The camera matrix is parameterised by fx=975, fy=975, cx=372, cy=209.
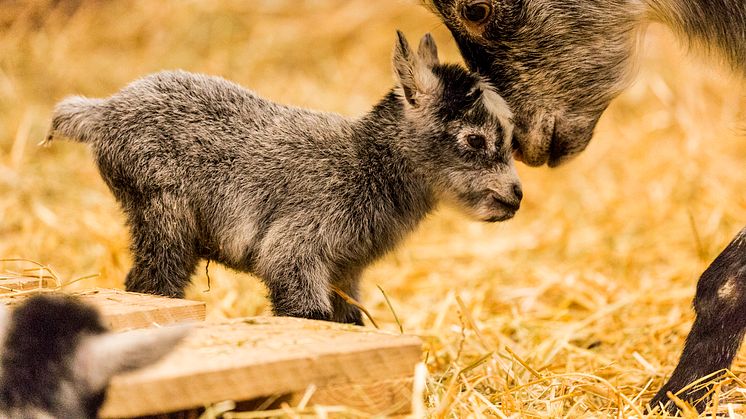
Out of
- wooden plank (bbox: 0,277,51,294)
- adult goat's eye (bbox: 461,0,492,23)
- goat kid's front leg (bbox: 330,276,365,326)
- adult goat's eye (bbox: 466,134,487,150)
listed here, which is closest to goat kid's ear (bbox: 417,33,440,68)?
adult goat's eye (bbox: 466,134,487,150)

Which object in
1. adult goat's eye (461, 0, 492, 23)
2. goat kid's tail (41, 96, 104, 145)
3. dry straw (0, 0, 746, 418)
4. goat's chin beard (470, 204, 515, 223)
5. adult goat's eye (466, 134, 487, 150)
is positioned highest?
adult goat's eye (461, 0, 492, 23)

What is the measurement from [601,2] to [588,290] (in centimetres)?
201

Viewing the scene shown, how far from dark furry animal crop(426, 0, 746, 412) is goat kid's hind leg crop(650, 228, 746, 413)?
2.84ft

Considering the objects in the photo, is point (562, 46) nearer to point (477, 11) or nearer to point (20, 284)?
point (477, 11)

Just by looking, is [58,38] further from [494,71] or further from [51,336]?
[51,336]

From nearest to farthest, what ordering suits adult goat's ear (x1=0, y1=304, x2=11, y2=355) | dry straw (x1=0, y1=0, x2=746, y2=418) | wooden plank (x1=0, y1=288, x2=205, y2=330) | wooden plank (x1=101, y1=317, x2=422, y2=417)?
1. wooden plank (x1=101, y1=317, x2=422, y2=417)
2. adult goat's ear (x1=0, y1=304, x2=11, y2=355)
3. wooden plank (x1=0, y1=288, x2=205, y2=330)
4. dry straw (x1=0, y1=0, x2=746, y2=418)

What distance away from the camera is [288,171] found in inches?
135

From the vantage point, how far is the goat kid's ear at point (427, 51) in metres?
3.49

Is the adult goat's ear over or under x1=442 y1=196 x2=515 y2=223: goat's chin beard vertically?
under

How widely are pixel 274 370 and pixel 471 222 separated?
11.2ft

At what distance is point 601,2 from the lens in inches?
154

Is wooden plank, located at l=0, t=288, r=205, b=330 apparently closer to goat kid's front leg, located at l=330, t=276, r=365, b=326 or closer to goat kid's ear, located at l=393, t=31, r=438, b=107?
goat kid's front leg, located at l=330, t=276, r=365, b=326

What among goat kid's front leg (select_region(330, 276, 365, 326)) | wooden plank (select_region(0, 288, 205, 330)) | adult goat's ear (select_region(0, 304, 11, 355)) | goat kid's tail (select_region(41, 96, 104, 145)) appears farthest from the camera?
goat kid's front leg (select_region(330, 276, 365, 326))

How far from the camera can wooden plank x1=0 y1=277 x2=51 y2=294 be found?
10.9 feet
